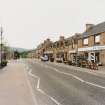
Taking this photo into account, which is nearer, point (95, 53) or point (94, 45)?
point (95, 53)

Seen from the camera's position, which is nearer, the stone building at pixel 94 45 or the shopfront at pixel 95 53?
the shopfront at pixel 95 53

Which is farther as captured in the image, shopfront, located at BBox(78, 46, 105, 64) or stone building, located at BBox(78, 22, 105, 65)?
stone building, located at BBox(78, 22, 105, 65)

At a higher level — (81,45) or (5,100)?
(81,45)

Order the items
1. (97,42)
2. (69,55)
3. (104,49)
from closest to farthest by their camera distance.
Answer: (104,49)
(97,42)
(69,55)

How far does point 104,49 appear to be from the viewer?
174ft

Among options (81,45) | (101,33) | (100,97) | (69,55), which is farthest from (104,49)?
(100,97)

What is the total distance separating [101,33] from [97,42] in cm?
259

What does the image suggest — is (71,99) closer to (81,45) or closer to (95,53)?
(95,53)

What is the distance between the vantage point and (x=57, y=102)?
1316 cm

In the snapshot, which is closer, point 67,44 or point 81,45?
point 81,45

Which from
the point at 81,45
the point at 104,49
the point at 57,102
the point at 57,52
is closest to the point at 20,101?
the point at 57,102

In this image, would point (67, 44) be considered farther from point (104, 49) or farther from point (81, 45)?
point (104, 49)

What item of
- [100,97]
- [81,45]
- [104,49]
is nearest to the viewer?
[100,97]

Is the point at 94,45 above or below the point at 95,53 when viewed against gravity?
above
